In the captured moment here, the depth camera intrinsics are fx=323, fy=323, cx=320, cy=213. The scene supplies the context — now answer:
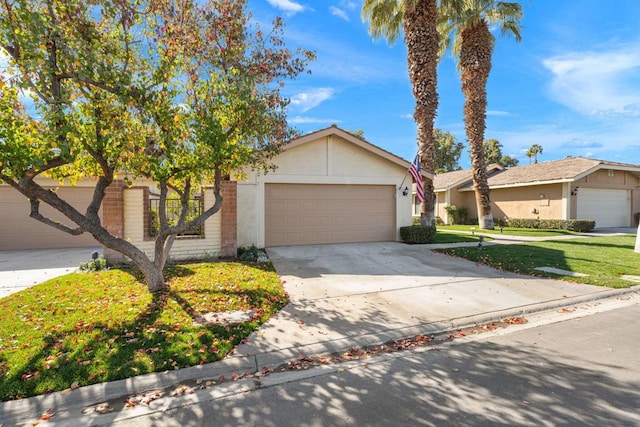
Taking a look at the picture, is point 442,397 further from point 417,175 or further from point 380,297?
point 417,175

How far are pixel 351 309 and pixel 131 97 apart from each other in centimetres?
502

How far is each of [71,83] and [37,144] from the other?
146cm

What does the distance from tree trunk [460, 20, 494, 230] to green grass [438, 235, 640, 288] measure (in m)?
5.88

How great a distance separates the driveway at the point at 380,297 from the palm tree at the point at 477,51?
10.5 metres

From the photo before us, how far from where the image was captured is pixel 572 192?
61.7ft

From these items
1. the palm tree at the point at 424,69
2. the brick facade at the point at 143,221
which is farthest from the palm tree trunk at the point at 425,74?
the brick facade at the point at 143,221

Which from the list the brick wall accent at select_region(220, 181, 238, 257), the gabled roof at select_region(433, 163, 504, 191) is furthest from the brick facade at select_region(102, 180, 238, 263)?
the gabled roof at select_region(433, 163, 504, 191)

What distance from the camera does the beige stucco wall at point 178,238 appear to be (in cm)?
947

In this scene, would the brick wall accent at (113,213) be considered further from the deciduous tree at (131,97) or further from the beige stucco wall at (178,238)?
the deciduous tree at (131,97)

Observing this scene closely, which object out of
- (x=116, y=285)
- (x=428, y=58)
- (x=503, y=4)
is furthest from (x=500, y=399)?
(x=503, y=4)

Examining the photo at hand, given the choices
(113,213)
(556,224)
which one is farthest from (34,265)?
(556,224)

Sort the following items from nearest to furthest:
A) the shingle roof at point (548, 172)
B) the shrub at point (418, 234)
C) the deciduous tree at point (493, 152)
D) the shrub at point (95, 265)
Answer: the shrub at point (95, 265) < the shrub at point (418, 234) < the shingle roof at point (548, 172) < the deciduous tree at point (493, 152)

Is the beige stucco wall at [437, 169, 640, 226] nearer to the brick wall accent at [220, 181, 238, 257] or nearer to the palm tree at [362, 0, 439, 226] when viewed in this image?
the palm tree at [362, 0, 439, 226]

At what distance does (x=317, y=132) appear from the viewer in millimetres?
12188
